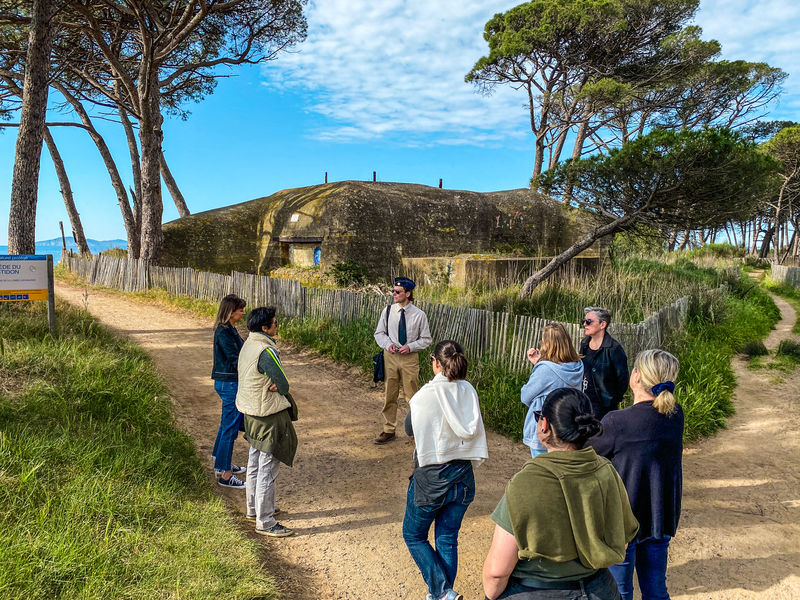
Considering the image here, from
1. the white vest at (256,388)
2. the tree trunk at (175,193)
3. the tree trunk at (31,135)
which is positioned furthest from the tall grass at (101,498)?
the tree trunk at (175,193)

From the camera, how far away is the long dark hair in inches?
74.1

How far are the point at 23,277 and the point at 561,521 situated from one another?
24.7 feet

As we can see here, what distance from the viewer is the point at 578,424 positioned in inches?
74.3

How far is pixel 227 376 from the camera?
4547 millimetres

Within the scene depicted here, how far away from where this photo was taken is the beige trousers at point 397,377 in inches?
221

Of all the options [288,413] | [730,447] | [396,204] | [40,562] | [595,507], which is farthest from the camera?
[396,204]

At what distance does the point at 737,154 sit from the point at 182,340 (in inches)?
427

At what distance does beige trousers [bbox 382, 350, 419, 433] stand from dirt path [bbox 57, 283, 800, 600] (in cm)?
37

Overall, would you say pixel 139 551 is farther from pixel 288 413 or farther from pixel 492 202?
pixel 492 202

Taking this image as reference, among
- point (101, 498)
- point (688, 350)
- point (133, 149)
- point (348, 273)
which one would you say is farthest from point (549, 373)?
point (133, 149)

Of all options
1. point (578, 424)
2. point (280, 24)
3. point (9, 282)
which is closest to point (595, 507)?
point (578, 424)

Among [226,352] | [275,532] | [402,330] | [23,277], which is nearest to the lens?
[275,532]

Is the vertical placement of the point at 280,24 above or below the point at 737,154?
above

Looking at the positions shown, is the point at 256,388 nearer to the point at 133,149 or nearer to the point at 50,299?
the point at 50,299
